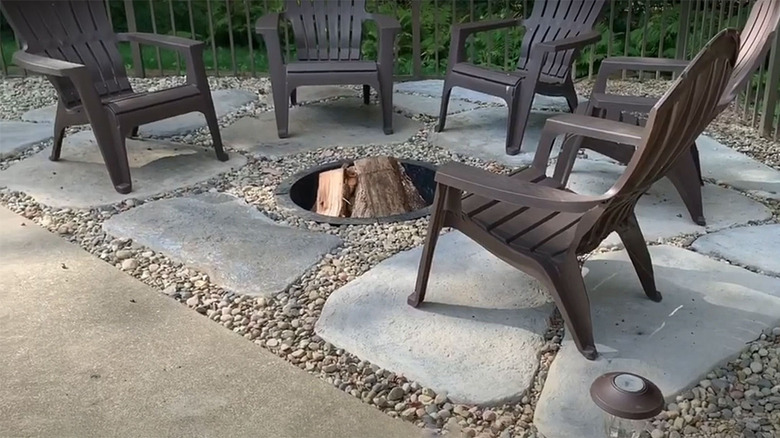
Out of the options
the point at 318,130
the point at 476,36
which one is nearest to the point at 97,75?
the point at 318,130

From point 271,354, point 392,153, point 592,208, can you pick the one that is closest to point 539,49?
point 392,153

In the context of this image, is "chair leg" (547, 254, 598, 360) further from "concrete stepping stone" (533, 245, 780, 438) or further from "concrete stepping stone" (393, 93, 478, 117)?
"concrete stepping stone" (393, 93, 478, 117)

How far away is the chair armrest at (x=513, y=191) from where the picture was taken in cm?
200

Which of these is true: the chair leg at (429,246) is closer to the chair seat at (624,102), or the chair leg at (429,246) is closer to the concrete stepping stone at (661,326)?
the concrete stepping stone at (661,326)

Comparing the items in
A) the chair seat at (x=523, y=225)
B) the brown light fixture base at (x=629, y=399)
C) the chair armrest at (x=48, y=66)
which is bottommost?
the brown light fixture base at (x=629, y=399)

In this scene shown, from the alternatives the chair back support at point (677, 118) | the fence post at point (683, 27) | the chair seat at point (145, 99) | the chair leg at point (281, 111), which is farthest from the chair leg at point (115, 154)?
the fence post at point (683, 27)

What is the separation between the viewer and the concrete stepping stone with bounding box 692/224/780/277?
8.83 feet

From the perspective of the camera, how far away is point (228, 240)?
2986 millimetres

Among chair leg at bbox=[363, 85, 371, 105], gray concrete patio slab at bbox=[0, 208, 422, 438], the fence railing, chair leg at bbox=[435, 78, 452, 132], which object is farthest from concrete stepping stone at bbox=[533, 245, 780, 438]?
chair leg at bbox=[363, 85, 371, 105]

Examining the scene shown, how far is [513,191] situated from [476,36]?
498 cm

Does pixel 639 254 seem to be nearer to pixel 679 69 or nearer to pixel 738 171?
pixel 679 69

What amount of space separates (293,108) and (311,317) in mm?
2575

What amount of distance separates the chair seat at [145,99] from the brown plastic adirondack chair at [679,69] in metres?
1.90

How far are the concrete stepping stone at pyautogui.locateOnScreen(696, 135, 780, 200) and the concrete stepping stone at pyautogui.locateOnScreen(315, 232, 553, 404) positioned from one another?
1.44m
